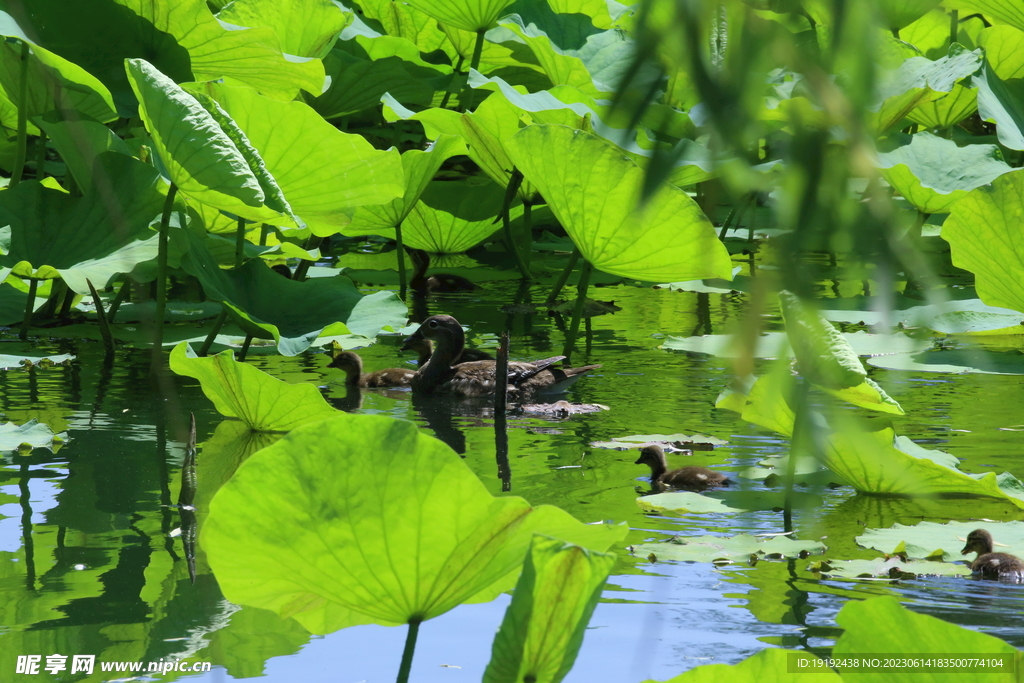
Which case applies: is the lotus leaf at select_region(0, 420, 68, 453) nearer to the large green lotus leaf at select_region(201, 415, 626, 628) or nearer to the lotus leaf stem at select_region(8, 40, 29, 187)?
the lotus leaf stem at select_region(8, 40, 29, 187)

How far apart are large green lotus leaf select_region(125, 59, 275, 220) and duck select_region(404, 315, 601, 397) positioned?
1.25 meters

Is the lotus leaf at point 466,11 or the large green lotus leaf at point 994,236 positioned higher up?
the lotus leaf at point 466,11

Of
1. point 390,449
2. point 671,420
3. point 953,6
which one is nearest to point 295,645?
point 390,449

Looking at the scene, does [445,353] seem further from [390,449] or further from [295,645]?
[390,449]

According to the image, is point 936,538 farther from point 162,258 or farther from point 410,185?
point 410,185

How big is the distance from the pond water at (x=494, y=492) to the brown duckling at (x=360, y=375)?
0.24 feet

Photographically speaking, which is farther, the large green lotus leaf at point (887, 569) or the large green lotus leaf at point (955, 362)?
the large green lotus leaf at point (955, 362)

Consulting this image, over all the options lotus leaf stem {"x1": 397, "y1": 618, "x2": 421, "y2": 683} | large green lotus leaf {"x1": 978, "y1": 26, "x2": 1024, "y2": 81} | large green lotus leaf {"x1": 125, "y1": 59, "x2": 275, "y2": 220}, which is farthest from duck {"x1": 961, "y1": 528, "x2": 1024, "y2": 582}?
large green lotus leaf {"x1": 978, "y1": 26, "x2": 1024, "y2": 81}

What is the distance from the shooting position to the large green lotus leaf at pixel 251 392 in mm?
3217

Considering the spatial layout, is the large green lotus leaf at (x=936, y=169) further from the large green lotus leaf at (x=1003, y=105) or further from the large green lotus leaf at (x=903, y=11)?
the large green lotus leaf at (x=903, y=11)

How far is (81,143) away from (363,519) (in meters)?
3.44

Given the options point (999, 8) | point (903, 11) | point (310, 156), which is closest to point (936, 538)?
point (310, 156)

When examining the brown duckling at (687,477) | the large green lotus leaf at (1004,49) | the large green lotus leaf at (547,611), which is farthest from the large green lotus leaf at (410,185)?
the large green lotus leaf at (547,611)

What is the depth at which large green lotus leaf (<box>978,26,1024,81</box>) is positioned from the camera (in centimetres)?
665
